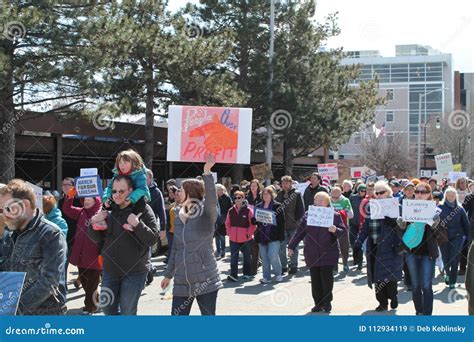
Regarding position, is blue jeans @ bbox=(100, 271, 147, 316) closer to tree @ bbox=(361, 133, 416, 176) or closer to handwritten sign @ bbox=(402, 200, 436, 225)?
handwritten sign @ bbox=(402, 200, 436, 225)

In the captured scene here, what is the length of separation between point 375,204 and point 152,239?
13.2ft

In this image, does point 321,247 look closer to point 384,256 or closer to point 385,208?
point 384,256

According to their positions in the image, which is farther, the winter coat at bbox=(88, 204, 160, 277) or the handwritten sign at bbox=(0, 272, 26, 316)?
the winter coat at bbox=(88, 204, 160, 277)

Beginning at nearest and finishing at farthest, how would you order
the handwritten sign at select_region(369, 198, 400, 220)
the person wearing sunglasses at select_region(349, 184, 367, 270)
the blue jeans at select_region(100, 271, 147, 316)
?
the blue jeans at select_region(100, 271, 147, 316) < the handwritten sign at select_region(369, 198, 400, 220) < the person wearing sunglasses at select_region(349, 184, 367, 270)

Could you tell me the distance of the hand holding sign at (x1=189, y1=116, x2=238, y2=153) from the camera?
600cm

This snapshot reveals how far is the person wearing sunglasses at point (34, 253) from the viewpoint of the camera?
169 inches

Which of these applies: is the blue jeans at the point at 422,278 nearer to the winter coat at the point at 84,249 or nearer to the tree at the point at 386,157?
the winter coat at the point at 84,249

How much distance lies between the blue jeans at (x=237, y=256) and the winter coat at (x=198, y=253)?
5.84 meters

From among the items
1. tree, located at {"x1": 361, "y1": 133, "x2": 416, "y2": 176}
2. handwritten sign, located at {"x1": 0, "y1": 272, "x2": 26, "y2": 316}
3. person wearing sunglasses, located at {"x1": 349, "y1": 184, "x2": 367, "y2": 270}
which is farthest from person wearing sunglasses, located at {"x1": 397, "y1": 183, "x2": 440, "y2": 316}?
tree, located at {"x1": 361, "y1": 133, "x2": 416, "y2": 176}

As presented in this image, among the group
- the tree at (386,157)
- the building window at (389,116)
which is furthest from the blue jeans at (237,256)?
the building window at (389,116)

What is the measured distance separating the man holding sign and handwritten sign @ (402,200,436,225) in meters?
1.27

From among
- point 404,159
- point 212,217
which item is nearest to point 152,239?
point 212,217

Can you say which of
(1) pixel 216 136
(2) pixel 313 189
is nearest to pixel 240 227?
(2) pixel 313 189

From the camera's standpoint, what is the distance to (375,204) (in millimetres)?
8461
